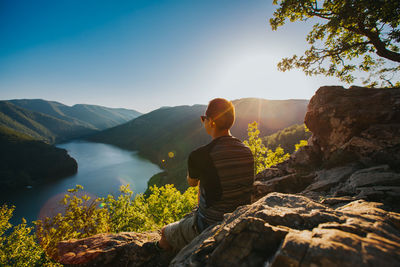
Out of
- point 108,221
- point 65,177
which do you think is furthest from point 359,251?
point 65,177

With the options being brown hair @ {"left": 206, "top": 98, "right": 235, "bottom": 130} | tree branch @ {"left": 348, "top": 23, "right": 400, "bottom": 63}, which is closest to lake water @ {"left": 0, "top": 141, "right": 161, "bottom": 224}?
brown hair @ {"left": 206, "top": 98, "right": 235, "bottom": 130}

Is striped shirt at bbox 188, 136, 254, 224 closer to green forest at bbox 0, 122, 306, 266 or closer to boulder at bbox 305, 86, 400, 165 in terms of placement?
boulder at bbox 305, 86, 400, 165

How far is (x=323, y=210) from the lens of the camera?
223 cm

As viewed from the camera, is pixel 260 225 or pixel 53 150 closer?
pixel 260 225

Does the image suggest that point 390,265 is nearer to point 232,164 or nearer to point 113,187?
point 232,164

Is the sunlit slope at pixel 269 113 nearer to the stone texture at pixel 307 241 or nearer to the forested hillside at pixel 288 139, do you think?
the forested hillside at pixel 288 139

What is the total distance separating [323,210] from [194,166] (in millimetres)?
2069

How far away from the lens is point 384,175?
430cm

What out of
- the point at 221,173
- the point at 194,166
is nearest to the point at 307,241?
the point at 221,173

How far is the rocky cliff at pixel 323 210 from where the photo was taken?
1458mm

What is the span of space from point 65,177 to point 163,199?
136m

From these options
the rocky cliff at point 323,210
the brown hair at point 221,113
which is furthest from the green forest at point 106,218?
the brown hair at point 221,113

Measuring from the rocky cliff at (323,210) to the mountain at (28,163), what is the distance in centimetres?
15249

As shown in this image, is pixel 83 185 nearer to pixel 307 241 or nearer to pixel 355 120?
pixel 355 120
